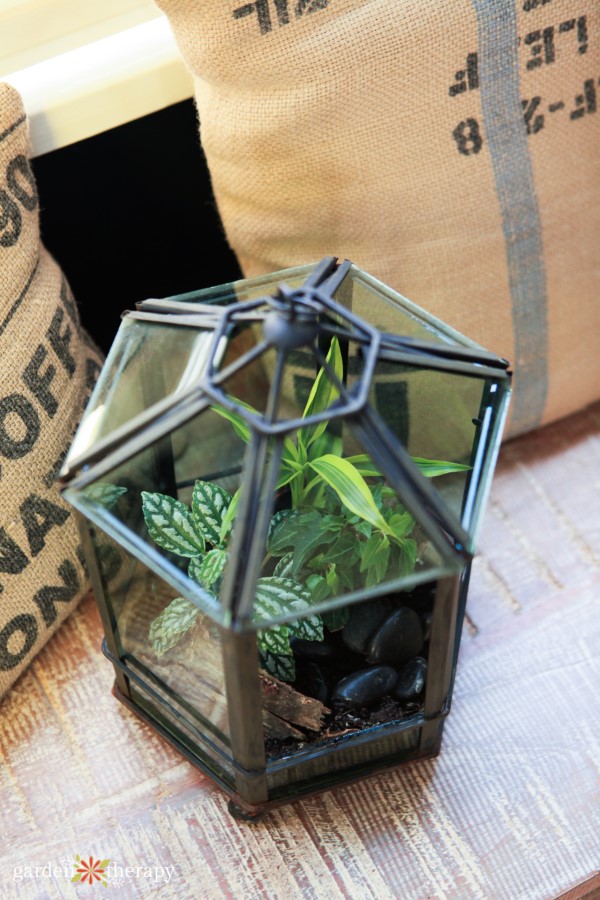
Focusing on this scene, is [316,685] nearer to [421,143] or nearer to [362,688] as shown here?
[362,688]

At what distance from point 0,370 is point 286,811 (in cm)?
40

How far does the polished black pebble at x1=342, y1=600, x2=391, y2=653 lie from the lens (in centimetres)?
63

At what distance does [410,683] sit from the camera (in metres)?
0.62

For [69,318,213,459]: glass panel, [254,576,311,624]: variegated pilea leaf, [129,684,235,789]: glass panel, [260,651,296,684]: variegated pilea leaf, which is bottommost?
[129,684,235,789]: glass panel

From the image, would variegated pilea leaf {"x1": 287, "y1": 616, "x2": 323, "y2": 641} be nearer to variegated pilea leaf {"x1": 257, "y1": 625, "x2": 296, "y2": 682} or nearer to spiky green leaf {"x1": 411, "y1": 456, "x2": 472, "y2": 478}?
variegated pilea leaf {"x1": 257, "y1": 625, "x2": 296, "y2": 682}

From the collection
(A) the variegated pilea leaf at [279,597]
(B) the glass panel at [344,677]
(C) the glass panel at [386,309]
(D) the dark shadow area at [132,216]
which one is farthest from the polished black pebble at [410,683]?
(D) the dark shadow area at [132,216]

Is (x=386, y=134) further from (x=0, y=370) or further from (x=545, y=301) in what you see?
(x=0, y=370)

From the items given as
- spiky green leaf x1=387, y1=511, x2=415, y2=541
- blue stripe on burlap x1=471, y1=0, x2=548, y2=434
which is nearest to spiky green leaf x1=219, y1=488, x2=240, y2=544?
spiky green leaf x1=387, y1=511, x2=415, y2=541

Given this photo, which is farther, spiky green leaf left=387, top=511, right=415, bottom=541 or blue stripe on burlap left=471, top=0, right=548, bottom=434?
blue stripe on burlap left=471, top=0, right=548, bottom=434

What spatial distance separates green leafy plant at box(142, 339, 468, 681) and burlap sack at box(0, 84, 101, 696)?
141mm

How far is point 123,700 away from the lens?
0.70 m

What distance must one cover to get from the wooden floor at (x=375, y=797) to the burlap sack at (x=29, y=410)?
74 mm

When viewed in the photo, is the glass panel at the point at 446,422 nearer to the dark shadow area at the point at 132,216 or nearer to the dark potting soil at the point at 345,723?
the dark potting soil at the point at 345,723

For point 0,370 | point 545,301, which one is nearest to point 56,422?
point 0,370
